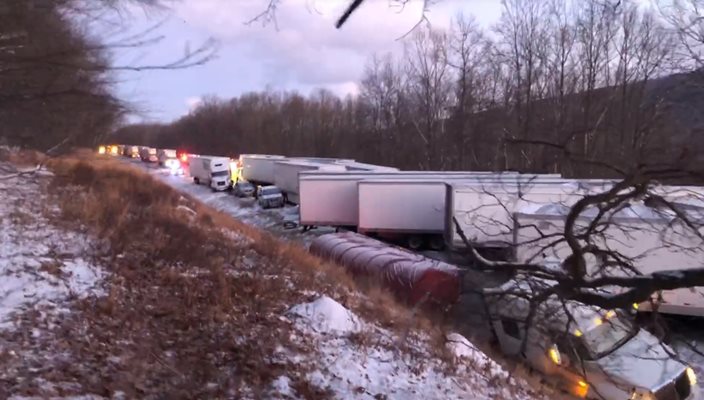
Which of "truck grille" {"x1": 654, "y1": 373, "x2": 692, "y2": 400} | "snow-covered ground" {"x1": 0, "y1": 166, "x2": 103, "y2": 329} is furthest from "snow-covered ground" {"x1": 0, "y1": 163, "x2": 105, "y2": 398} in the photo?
"truck grille" {"x1": 654, "y1": 373, "x2": 692, "y2": 400}

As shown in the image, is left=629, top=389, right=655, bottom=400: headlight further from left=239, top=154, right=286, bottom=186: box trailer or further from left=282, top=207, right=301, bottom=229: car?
left=239, top=154, right=286, bottom=186: box trailer

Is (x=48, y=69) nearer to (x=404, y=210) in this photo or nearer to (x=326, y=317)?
(x=326, y=317)

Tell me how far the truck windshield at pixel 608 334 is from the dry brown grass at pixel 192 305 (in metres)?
2.12

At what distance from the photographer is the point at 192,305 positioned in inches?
423

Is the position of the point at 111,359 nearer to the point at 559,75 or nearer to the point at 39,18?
the point at 39,18

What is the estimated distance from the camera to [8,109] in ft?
14.8

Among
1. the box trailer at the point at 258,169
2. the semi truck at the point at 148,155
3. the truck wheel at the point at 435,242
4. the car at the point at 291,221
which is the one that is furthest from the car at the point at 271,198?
the semi truck at the point at 148,155

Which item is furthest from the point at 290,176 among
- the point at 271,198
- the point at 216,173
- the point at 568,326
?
the point at 568,326

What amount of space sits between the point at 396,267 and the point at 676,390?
8264 millimetres

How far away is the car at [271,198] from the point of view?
48.3 meters

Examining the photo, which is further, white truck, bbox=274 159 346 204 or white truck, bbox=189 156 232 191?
white truck, bbox=189 156 232 191

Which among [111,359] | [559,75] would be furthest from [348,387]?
[559,75]

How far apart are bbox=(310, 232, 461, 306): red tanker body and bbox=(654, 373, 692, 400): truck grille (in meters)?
4.30

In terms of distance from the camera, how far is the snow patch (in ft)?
35.4
